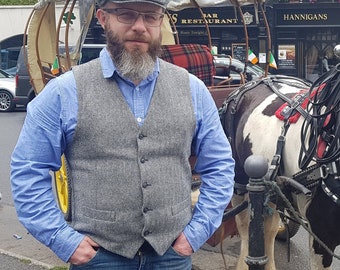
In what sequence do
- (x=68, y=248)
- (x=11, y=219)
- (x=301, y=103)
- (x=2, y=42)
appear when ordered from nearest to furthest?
→ 1. (x=68, y=248)
2. (x=301, y=103)
3. (x=11, y=219)
4. (x=2, y=42)

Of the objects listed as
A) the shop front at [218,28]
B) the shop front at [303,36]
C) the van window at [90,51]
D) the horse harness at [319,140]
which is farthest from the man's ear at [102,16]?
the shop front at [218,28]

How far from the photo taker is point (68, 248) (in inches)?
91.0

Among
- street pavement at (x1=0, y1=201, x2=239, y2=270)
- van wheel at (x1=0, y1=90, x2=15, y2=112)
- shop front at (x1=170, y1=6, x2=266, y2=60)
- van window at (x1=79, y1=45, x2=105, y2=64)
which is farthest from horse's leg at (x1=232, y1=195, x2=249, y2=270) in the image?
shop front at (x1=170, y1=6, x2=266, y2=60)

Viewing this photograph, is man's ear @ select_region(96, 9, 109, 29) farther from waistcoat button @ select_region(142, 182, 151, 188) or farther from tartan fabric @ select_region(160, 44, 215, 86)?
tartan fabric @ select_region(160, 44, 215, 86)

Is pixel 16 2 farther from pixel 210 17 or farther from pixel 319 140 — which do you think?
pixel 319 140

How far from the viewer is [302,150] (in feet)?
12.6

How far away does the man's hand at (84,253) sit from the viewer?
233 centimetres

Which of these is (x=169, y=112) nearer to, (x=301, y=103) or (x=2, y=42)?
(x=301, y=103)

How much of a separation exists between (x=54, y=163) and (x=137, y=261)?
0.49 m

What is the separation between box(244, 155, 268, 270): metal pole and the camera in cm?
319

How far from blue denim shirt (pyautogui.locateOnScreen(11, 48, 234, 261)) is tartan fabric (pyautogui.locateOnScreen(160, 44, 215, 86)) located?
3770 millimetres

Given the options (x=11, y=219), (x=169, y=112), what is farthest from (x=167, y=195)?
(x=11, y=219)

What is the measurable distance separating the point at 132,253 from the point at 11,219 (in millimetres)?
4732

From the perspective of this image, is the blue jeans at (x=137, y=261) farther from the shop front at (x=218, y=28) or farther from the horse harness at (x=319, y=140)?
the shop front at (x=218, y=28)
